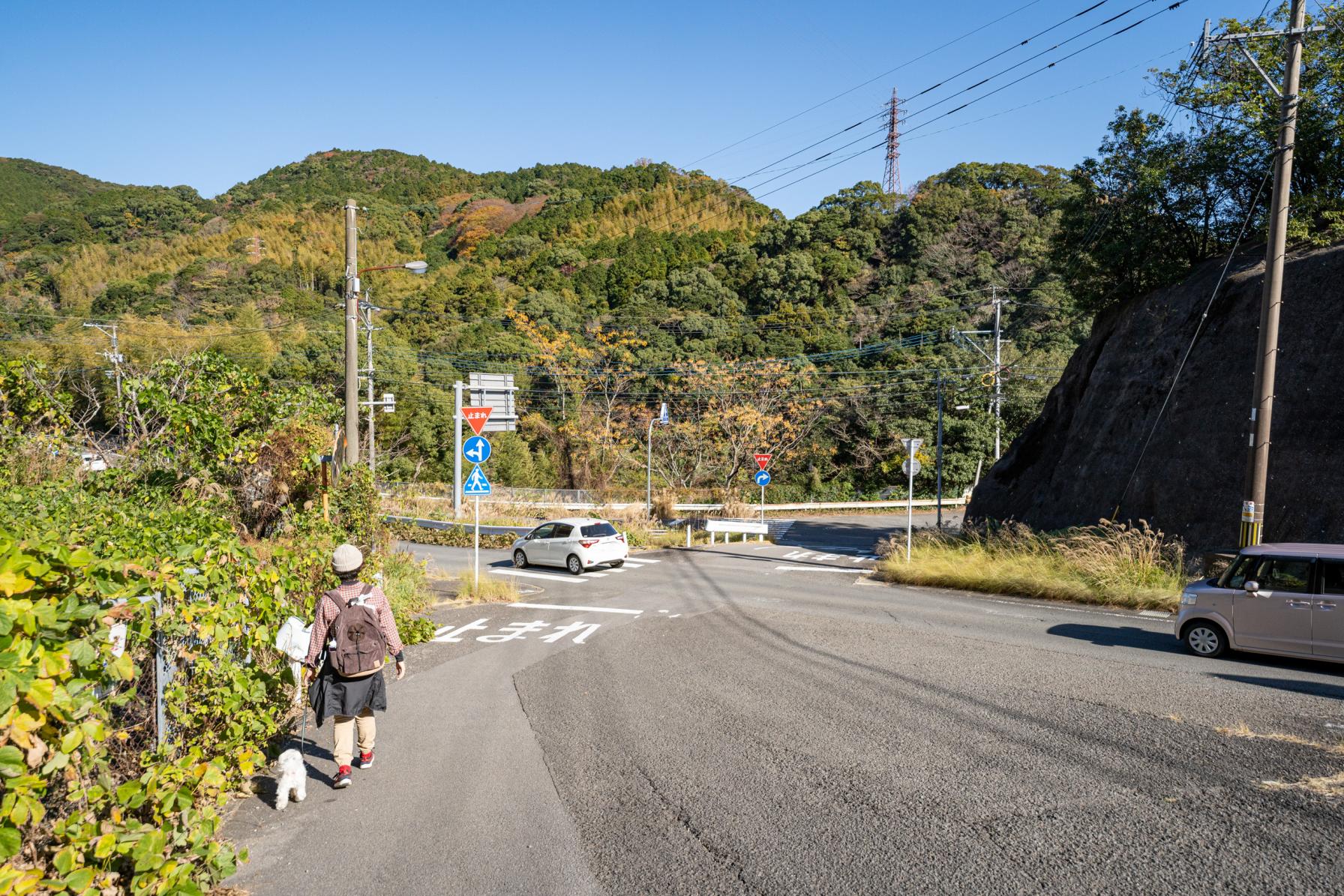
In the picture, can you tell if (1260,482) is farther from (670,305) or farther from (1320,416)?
(670,305)

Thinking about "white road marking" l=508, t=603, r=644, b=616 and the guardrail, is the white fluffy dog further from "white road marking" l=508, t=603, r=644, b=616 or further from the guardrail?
the guardrail

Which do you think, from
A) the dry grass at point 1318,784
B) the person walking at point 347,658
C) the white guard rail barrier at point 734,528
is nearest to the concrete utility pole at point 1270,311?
the dry grass at point 1318,784

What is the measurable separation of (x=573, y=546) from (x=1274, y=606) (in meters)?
15.6

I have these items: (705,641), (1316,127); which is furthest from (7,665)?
(1316,127)

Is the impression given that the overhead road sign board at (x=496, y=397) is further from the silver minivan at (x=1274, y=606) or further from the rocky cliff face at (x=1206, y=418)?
the rocky cliff face at (x=1206, y=418)

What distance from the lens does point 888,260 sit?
2383 inches

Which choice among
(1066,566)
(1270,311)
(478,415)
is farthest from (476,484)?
(1270,311)

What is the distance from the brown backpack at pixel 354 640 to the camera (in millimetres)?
5793

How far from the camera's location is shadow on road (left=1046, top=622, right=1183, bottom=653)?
10.6 m

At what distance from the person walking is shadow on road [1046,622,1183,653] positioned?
9347mm

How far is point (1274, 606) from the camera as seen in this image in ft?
30.3

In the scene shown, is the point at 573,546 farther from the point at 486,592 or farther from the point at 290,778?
the point at 290,778

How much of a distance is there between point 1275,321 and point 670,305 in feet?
160

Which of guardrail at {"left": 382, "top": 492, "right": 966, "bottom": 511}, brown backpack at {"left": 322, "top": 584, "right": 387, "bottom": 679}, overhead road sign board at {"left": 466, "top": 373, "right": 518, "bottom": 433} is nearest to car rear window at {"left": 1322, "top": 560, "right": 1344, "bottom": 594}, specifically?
brown backpack at {"left": 322, "top": 584, "right": 387, "bottom": 679}
